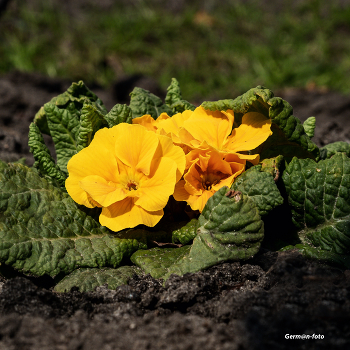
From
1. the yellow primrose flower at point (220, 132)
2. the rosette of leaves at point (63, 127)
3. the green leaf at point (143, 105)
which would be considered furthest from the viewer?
the green leaf at point (143, 105)

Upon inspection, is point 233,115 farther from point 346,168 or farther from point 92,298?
point 92,298

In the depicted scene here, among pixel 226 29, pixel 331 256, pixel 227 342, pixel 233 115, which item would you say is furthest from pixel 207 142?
pixel 226 29

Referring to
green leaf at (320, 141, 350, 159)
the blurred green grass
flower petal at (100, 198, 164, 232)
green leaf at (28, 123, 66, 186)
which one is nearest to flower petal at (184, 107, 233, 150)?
flower petal at (100, 198, 164, 232)

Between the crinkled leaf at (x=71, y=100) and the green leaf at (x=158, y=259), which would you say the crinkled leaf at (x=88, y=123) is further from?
the green leaf at (x=158, y=259)

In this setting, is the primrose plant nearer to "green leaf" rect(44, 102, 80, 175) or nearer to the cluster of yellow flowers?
the cluster of yellow flowers

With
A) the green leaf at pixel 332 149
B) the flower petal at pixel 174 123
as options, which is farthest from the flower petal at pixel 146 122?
the green leaf at pixel 332 149

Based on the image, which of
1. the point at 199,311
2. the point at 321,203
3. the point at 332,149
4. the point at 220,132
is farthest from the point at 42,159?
the point at 332,149

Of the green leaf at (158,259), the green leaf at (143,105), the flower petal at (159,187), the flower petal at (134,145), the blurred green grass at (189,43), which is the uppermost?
the blurred green grass at (189,43)
